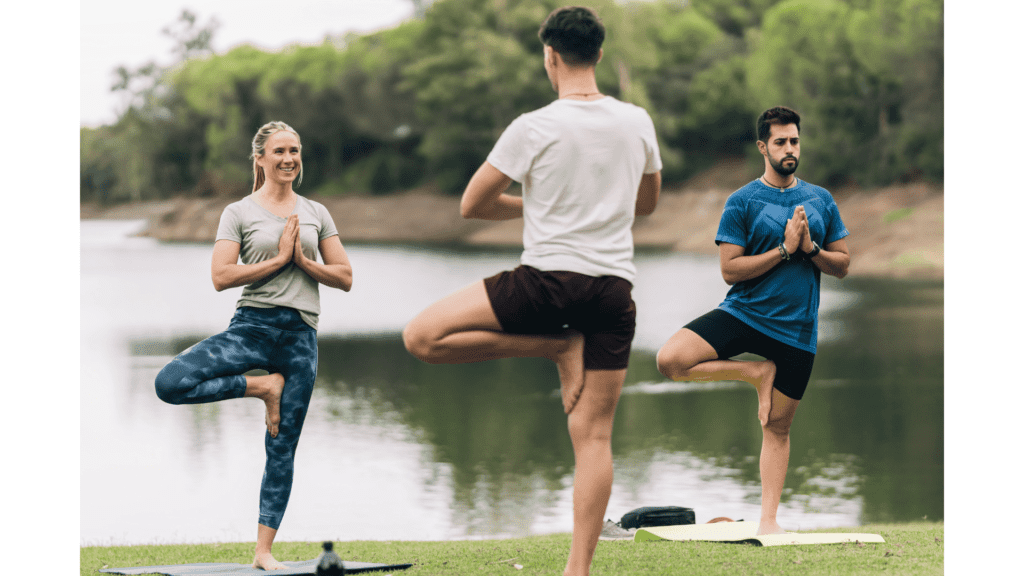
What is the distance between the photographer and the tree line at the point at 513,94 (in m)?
46.9

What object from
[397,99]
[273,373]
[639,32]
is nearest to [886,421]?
[273,373]

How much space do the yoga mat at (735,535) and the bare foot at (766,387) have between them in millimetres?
613

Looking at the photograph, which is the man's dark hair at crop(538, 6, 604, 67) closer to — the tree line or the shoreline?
the shoreline

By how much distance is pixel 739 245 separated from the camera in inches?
230

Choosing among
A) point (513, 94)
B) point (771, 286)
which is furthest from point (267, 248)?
point (513, 94)

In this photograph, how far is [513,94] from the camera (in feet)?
211

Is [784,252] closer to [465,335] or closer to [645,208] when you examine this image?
[645,208]

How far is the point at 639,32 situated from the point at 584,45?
6073 centimetres

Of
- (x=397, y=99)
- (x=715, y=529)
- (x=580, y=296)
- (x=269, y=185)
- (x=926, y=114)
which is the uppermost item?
(x=397, y=99)

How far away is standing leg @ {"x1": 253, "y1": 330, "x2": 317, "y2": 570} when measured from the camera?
5.11m

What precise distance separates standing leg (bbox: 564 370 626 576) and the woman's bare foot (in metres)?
1.42

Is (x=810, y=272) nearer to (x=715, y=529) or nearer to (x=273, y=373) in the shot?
(x=715, y=529)

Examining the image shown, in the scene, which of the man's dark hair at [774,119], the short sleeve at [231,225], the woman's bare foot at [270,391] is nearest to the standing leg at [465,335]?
the woman's bare foot at [270,391]

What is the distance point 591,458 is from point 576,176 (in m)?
1.18
